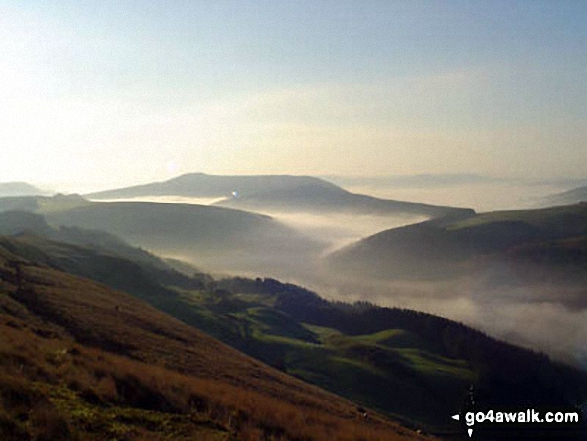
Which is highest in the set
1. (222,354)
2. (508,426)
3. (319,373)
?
(222,354)

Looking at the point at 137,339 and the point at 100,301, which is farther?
the point at 100,301

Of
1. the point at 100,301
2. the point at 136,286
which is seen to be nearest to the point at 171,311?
the point at 136,286

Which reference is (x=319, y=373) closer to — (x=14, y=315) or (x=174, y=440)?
(x=14, y=315)

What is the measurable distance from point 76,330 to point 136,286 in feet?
463

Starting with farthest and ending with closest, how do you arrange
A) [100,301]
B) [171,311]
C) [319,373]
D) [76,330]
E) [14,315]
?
[171,311], [319,373], [100,301], [76,330], [14,315]

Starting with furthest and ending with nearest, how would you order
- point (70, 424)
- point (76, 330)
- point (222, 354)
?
point (222, 354) < point (76, 330) < point (70, 424)

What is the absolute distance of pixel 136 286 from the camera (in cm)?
17875

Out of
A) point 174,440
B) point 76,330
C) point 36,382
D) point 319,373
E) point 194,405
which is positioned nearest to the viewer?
point 174,440

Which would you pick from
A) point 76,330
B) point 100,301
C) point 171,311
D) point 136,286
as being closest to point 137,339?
point 76,330

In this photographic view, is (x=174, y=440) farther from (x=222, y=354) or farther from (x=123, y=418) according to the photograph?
(x=222, y=354)

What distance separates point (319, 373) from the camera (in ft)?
504

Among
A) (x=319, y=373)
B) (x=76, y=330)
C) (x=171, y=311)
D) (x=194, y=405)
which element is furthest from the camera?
(x=171, y=311)

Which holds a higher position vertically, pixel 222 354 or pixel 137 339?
pixel 137 339

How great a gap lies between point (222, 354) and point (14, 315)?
2208cm
